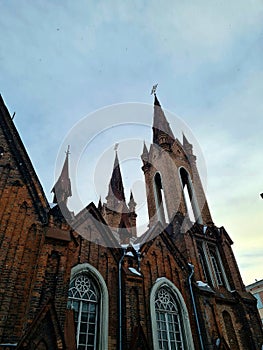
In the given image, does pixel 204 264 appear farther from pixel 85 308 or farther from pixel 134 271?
pixel 85 308

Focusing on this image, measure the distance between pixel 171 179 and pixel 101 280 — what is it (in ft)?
33.8

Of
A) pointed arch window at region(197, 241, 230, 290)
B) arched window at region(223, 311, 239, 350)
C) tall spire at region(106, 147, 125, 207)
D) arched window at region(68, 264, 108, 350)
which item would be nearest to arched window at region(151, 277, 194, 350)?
arched window at region(68, 264, 108, 350)

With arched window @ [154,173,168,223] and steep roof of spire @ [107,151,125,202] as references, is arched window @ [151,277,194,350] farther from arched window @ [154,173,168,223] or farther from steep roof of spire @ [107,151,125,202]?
steep roof of spire @ [107,151,125,202]

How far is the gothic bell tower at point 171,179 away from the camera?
18.6m

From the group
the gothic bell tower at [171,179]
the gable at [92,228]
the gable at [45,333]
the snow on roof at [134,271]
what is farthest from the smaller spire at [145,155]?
the gable at [45,333]

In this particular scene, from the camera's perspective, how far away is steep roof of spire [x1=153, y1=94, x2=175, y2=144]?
2548cm

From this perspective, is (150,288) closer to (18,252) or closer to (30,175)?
(18,252)

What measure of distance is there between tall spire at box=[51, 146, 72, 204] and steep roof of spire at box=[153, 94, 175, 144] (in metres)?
9.79

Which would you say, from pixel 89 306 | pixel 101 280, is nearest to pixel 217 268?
pixel 101 280

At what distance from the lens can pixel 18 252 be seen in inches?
326

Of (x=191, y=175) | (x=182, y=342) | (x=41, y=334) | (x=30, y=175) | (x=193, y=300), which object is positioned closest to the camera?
(x=41, y=334)

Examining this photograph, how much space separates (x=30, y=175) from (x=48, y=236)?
2.65m

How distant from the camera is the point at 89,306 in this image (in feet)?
32.8

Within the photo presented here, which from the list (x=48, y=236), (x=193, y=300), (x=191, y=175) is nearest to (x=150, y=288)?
(x=193, y=300)
